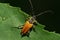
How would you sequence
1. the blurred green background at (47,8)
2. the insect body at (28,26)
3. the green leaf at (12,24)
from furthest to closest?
the blurred green background at (47,8) → the insect body at (28,26) → the green leaf at (12,24)

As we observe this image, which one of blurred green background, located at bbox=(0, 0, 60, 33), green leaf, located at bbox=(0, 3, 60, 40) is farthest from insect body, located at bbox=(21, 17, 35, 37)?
green leaf, located at bbox=(0, 3, 60, 40)

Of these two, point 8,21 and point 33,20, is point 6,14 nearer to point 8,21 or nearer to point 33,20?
point 8,21

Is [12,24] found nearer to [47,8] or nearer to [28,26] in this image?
[28,26]

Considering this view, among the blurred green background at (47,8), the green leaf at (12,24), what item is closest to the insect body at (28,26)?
the blurred green background at (47,8)

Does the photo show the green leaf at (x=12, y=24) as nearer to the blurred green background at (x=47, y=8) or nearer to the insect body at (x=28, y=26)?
the insect body at (x=28, y=26)

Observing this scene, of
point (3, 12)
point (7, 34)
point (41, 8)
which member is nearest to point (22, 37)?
point (7, 34)
